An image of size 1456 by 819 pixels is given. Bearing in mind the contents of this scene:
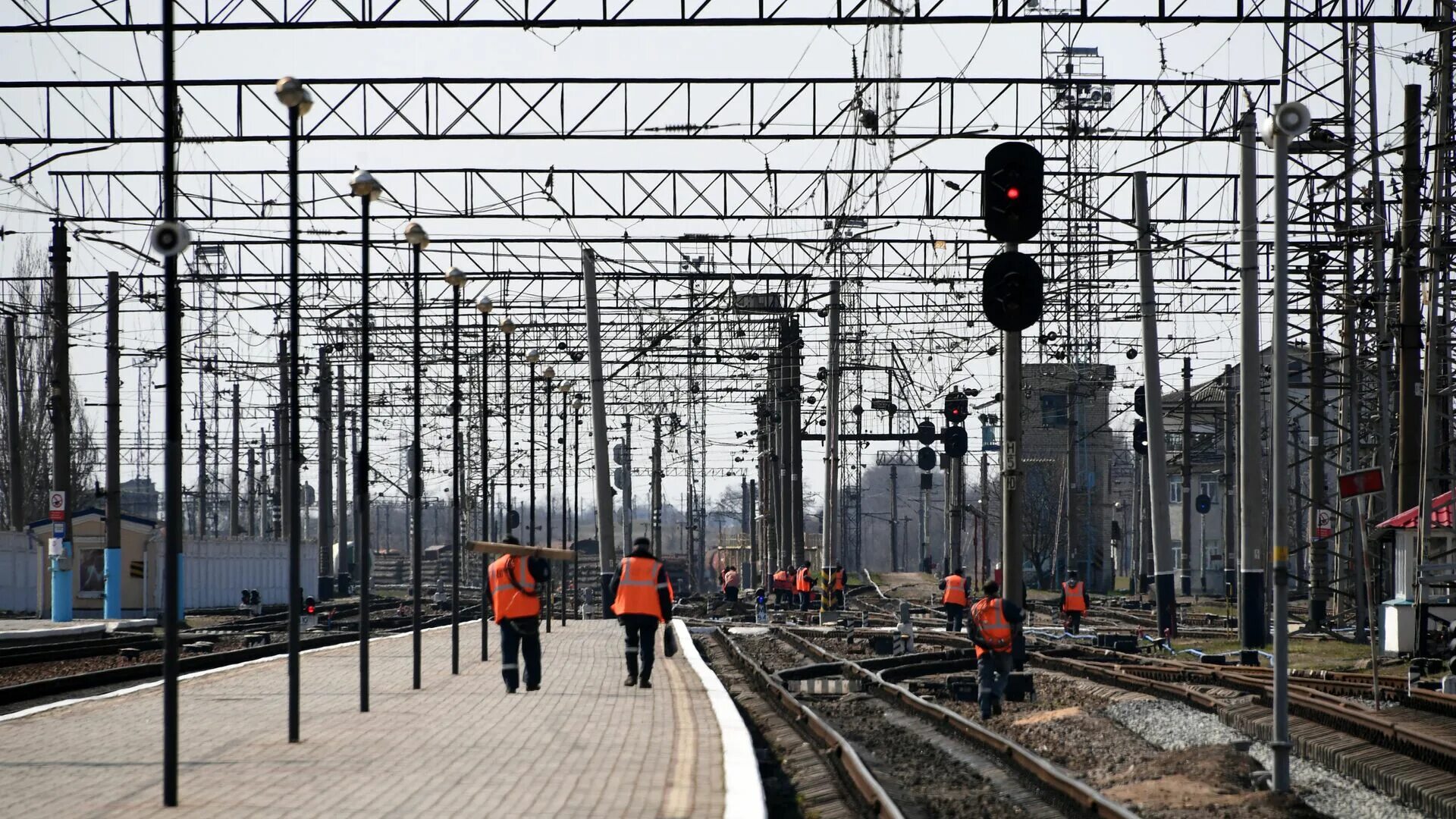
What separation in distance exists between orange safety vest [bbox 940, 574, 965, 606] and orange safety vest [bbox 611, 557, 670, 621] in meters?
18.2

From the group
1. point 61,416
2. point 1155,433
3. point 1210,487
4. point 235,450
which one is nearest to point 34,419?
point 235,450

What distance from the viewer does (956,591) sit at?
35.7 metres

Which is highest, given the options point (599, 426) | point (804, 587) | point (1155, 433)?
point (599, 426)

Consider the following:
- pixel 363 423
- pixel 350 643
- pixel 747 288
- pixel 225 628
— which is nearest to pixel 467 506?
pixel 747 288

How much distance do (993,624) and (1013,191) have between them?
471 cm

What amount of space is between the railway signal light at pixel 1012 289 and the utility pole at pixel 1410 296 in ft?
44.2

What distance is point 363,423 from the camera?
19109 millimetres

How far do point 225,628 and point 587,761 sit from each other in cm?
2791

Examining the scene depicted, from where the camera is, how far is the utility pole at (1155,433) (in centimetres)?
2952

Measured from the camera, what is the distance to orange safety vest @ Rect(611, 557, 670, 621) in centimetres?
1761

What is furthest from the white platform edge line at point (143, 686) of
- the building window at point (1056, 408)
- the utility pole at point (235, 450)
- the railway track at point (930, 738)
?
the building window at point (1056, 408)

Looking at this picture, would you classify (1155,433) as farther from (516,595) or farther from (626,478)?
(626,478)

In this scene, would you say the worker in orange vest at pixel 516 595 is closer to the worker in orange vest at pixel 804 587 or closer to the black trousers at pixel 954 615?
the black trousers at pixel 954 615

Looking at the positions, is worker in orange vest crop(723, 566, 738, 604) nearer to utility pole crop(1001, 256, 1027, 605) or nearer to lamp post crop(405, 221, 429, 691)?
lamp post crop(405, 221, 429, 691)
